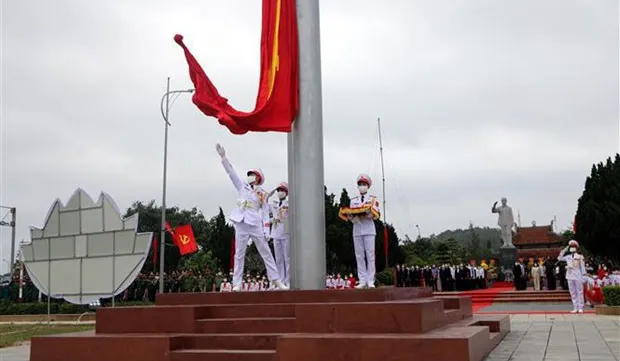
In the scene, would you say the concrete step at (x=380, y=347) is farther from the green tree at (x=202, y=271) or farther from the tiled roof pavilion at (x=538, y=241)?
the tiled roof pavilion at (x=538, y=241)

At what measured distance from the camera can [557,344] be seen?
7.53 metres

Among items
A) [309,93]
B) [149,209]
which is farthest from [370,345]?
[149,209]

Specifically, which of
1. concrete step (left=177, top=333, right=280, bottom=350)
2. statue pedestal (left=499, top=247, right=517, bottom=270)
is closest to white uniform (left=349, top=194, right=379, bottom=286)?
concrete step (left=177, top=333, right=280, bottom=350)

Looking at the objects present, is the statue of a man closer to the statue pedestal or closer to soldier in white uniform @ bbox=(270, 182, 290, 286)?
the statue pedestal

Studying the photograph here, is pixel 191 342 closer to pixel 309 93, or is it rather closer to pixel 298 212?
pixel 298 212

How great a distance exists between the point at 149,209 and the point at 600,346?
44.3 m

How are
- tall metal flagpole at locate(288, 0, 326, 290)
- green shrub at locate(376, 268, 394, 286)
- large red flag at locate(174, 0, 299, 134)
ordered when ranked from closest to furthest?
tall metal flagpole at locate(288, 0, 326, 290) → large red flag at locate(174, 0, 299, 134) → green shrub at locate(376, 268, 394, 286)

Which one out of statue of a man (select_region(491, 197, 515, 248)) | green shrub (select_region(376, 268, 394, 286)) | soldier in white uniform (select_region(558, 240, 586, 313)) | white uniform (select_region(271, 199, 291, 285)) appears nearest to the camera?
white uniform (select_region(271, 199, 291, 285))

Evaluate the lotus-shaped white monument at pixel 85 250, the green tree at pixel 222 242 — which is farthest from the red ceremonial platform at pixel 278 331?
the green tree at pixel 222 242

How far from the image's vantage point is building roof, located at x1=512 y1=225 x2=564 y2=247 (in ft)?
142

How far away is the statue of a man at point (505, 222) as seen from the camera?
87.8ft

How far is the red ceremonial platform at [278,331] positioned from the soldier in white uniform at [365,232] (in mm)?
1213

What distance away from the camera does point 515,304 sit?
18.5 meters

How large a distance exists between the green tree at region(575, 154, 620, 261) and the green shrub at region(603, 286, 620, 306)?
1313cm
